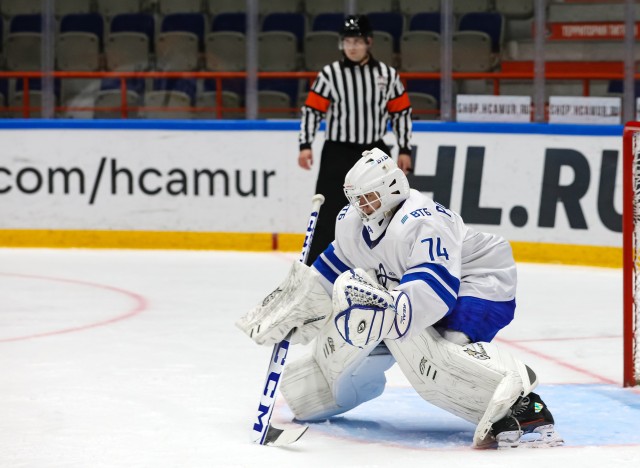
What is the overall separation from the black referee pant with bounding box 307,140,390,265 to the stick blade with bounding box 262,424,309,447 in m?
2.87

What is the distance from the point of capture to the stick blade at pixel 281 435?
3763 mm

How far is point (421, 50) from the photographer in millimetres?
8906

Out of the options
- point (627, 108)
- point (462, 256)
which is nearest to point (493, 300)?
point (462, 256)

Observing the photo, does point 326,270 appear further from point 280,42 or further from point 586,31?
point 280,42

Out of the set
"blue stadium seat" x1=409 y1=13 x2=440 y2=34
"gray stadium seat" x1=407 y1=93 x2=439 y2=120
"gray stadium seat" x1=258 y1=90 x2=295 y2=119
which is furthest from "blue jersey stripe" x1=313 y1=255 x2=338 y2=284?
"gray stadium seat" x1=258 y1=90 x2=295 y2=119

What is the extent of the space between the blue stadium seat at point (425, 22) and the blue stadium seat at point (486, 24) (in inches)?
6.4

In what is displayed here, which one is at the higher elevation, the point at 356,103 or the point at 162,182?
the point at 356,103

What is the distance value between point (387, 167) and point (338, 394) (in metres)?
0.74

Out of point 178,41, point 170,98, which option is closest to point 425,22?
point 178,41

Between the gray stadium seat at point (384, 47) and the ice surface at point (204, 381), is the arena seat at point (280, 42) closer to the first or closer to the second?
the gray stadium seat at point (384, 47)

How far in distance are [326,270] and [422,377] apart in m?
0.44

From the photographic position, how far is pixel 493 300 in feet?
12.6

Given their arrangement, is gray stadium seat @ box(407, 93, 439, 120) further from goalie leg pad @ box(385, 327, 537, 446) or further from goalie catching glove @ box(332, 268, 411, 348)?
goalie catching glove @ box(332, 268, 411, 348)

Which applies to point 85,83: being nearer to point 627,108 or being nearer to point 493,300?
point 627,108
